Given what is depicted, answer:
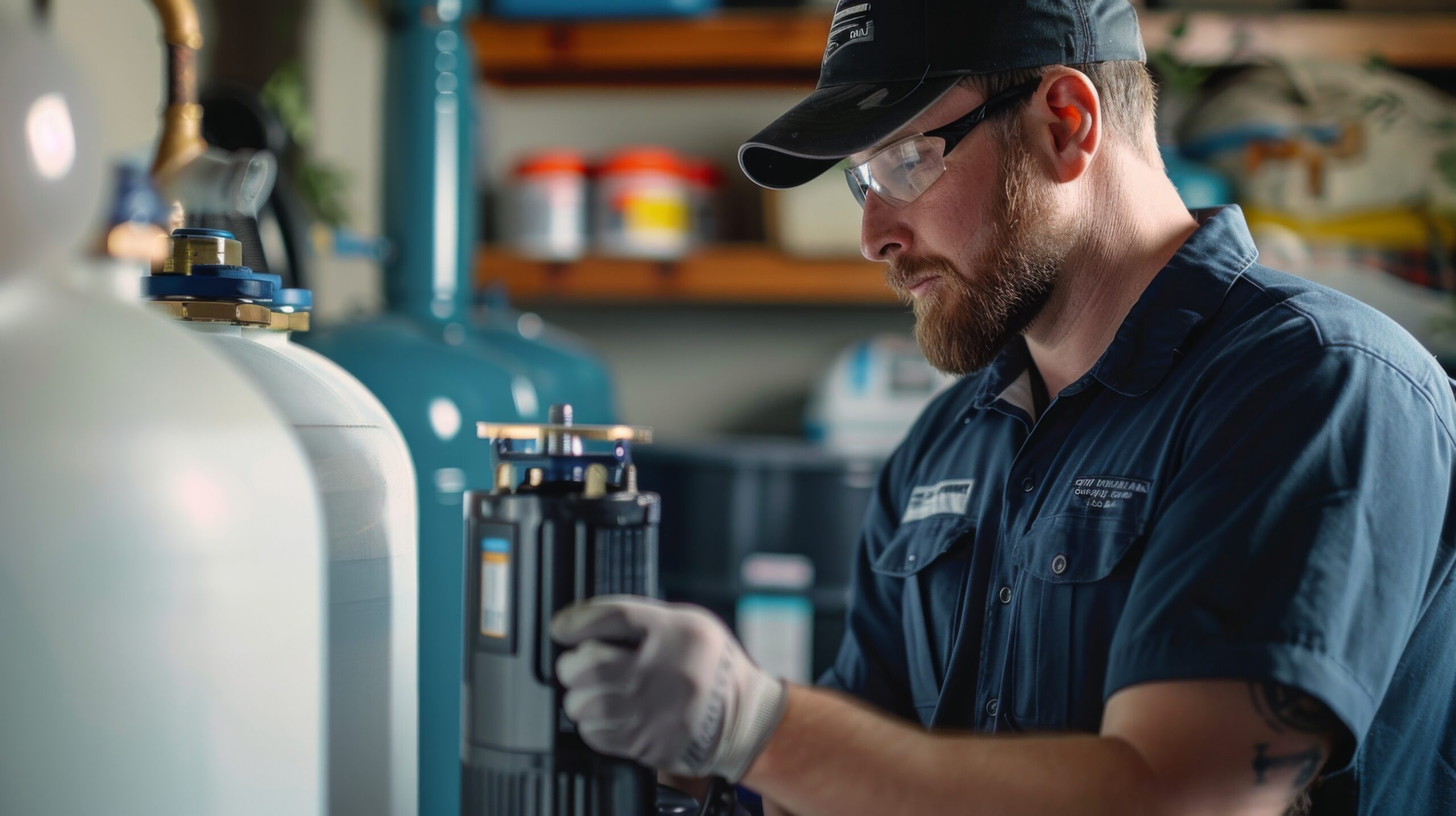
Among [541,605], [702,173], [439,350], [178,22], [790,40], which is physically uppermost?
[790,40]

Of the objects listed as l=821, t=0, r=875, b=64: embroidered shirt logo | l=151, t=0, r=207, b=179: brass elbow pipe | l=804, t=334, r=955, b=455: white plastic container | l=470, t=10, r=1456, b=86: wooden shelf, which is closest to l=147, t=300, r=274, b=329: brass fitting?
l=151, t=0, r=207, b=179: brass elbow pipe

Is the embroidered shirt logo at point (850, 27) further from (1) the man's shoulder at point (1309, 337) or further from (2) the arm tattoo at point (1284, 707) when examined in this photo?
(2) the arm tattoo at point (1284, 707)

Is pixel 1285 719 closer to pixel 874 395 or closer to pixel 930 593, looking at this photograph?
pixel 930 593

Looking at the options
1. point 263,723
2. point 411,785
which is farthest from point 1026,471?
point 263,723

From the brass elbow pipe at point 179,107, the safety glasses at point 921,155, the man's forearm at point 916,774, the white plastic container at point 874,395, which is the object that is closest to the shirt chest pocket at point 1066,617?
the man's forearm at point 916,774

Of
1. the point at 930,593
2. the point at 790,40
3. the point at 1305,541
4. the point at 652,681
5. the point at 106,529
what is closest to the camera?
the point at 106,529

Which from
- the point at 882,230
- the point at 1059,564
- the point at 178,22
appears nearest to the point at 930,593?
the point at 1059,564

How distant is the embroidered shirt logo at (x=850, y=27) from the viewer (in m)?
1.04

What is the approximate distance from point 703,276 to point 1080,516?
1776 millimetres

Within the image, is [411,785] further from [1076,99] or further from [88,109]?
[1076,99]

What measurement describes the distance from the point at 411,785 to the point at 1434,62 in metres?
2.63

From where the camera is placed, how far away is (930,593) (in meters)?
1.15

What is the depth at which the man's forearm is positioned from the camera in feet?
2.18

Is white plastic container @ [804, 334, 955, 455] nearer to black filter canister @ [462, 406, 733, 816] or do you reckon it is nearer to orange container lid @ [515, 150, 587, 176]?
orange container lid @ [515, 150, 587, 176]
